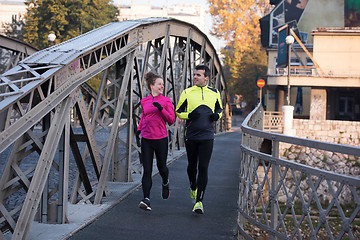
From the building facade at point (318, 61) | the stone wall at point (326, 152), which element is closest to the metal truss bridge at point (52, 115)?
the stone wall at point (326, 152)

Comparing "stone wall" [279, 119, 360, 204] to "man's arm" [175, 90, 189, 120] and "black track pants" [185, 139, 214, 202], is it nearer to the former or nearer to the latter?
"black track pants" [185, 139, 214, 202]

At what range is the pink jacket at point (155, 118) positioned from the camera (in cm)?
683

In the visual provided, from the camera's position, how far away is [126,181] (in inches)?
362

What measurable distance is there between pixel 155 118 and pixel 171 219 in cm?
129

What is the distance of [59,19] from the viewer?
49188 millimetres

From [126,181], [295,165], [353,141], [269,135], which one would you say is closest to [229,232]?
[269,135]

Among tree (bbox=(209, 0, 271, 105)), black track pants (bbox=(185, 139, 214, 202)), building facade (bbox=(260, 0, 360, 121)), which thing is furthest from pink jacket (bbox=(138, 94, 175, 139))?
tree (bbox=(209, 0, 271, 105))

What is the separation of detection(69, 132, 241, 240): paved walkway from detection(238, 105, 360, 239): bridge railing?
15.6 inches

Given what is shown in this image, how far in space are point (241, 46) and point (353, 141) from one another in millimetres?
32707

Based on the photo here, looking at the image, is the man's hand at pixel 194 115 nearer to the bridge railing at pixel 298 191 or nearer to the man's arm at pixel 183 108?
the man's arm at pixel 183 108

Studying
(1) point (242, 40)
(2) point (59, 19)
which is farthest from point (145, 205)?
(1) point (242, 40)

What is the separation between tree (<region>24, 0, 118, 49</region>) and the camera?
1928 inches

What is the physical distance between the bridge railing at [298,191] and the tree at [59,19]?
143 feet

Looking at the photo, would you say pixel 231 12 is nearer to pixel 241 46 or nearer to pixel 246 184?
pixel 241 46
